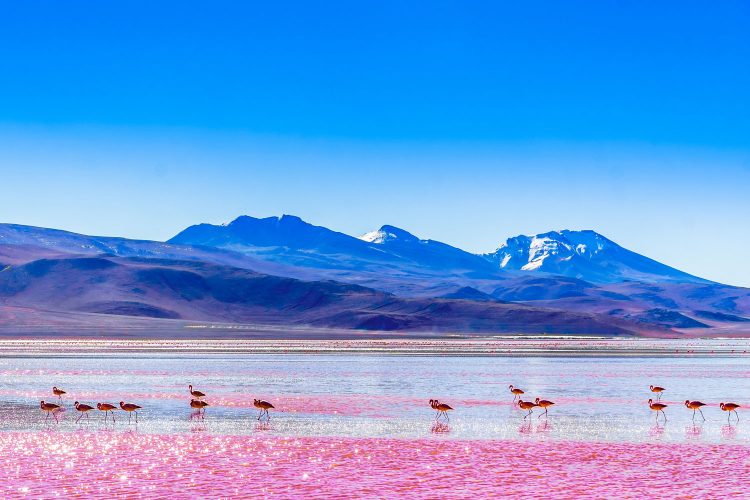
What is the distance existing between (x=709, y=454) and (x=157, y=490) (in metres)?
11.7

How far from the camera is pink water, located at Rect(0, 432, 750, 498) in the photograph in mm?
17156

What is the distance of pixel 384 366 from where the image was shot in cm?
5375

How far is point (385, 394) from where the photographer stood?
3531cm

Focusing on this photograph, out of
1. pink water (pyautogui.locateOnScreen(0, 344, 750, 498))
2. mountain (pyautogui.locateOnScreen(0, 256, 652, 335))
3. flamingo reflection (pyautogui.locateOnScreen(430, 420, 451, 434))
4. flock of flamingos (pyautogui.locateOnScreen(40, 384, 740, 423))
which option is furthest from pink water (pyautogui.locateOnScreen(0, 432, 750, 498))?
mountain (pyautogui.locateOnScreen(0, 256, 652, 335))

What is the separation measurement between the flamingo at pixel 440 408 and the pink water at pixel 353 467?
3.92m

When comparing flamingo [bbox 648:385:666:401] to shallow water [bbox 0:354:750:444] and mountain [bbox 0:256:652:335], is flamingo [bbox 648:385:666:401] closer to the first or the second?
shallow water [bbox 0:354:750:444]

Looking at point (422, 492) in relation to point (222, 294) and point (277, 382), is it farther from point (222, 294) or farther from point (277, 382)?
point (222, 294)

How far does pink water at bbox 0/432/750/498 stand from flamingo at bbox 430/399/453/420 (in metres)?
3.92

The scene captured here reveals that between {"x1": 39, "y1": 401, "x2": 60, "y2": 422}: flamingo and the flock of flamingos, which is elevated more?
the flock of flamingos

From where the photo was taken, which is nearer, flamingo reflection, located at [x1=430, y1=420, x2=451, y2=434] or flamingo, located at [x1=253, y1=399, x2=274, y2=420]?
flamingo reflection, located at [x1=430, y1=420, x2=451, y2=434]

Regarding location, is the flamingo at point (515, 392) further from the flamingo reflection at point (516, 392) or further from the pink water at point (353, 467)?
the pink water at point (353, 467)

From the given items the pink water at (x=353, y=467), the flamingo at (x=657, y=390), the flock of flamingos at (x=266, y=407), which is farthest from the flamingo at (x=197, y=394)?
the flamingo at (x=657, y=390)

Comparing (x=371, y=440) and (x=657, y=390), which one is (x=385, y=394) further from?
(x=371, y=440)

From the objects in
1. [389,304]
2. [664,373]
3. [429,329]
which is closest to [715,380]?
[664,373]
